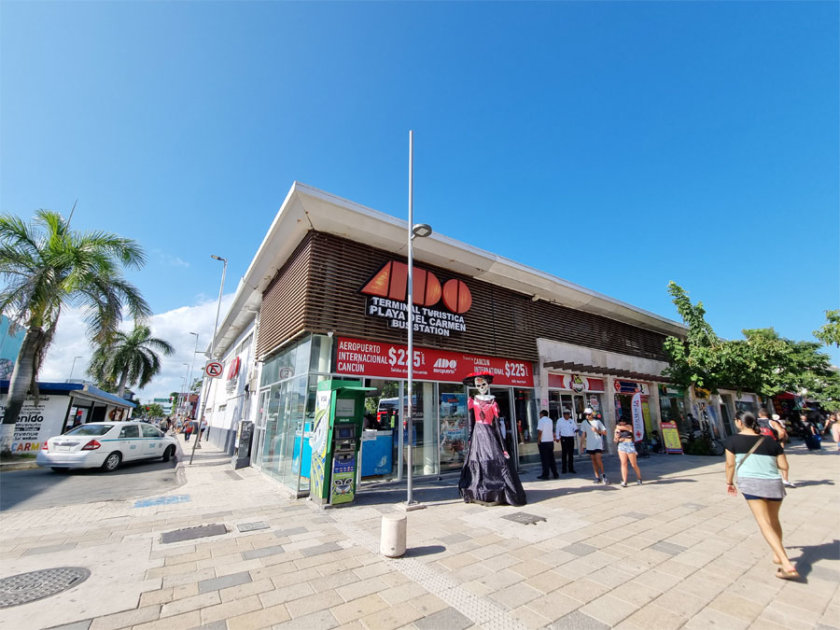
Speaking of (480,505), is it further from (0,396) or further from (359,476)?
(0,396)

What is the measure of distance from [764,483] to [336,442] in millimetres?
5986

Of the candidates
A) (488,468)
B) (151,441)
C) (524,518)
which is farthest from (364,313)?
(151,441)

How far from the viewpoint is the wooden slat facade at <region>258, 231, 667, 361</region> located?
8.42 metres

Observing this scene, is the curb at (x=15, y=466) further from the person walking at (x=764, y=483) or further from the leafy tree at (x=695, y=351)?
the leafy tree at (x=695, y=351)

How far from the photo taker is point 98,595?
3271 mm

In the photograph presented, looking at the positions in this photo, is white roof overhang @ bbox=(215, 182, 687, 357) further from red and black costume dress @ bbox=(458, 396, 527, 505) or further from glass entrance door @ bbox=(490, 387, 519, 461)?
red and black costume dress @ bbox=(458, 396, 527, 505)

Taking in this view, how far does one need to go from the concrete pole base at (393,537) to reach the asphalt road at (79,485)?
6.48 m

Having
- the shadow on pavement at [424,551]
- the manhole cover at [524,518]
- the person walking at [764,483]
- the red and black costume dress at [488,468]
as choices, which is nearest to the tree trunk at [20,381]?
the red and black costume dress at [488,468]

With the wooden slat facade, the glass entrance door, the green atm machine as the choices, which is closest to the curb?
the wooden slat facade

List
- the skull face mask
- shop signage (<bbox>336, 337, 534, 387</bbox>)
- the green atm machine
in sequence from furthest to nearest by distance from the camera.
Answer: shop signage (<bbox>336, 337, 534, 387</bbox>) → the skull face mask → the green atm machine

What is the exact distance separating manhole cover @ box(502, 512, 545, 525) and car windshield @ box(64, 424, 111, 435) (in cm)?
1177

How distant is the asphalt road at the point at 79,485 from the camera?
7113mm

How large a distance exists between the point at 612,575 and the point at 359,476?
5.91 meters

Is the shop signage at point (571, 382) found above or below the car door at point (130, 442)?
above
